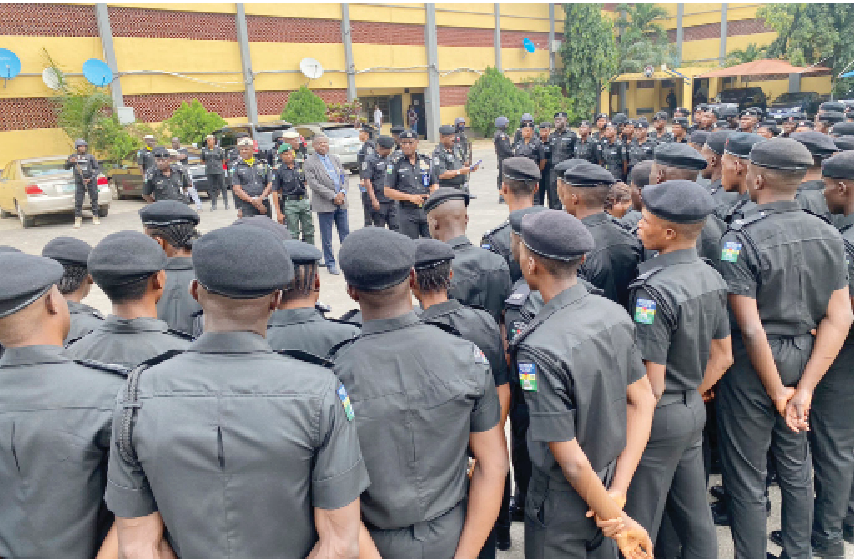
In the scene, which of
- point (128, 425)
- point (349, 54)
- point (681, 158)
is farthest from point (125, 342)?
point (349, 54)

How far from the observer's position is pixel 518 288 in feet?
9.41

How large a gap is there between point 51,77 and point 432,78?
51.8 feet

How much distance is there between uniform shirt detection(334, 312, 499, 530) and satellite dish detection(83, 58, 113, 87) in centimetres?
2069

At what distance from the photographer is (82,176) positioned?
11828mm

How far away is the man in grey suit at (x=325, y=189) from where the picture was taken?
8.01 meters

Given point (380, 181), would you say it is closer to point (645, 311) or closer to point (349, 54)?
point (645, 311)

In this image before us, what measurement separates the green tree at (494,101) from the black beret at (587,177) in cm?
2393

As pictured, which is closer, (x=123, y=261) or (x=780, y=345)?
(x=123, y=261)

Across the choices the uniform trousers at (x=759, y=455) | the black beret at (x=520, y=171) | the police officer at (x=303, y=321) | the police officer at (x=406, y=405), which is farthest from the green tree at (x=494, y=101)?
the police officer at (x=406, y=405)

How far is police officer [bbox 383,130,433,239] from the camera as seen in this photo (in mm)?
7427

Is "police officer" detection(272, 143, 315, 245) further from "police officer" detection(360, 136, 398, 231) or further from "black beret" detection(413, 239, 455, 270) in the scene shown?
"black beret" detection(413, 239, 455, 270)

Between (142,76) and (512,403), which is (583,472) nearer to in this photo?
(512,403)

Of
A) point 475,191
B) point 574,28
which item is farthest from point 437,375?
point 574,28

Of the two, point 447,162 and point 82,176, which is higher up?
point 447,162
